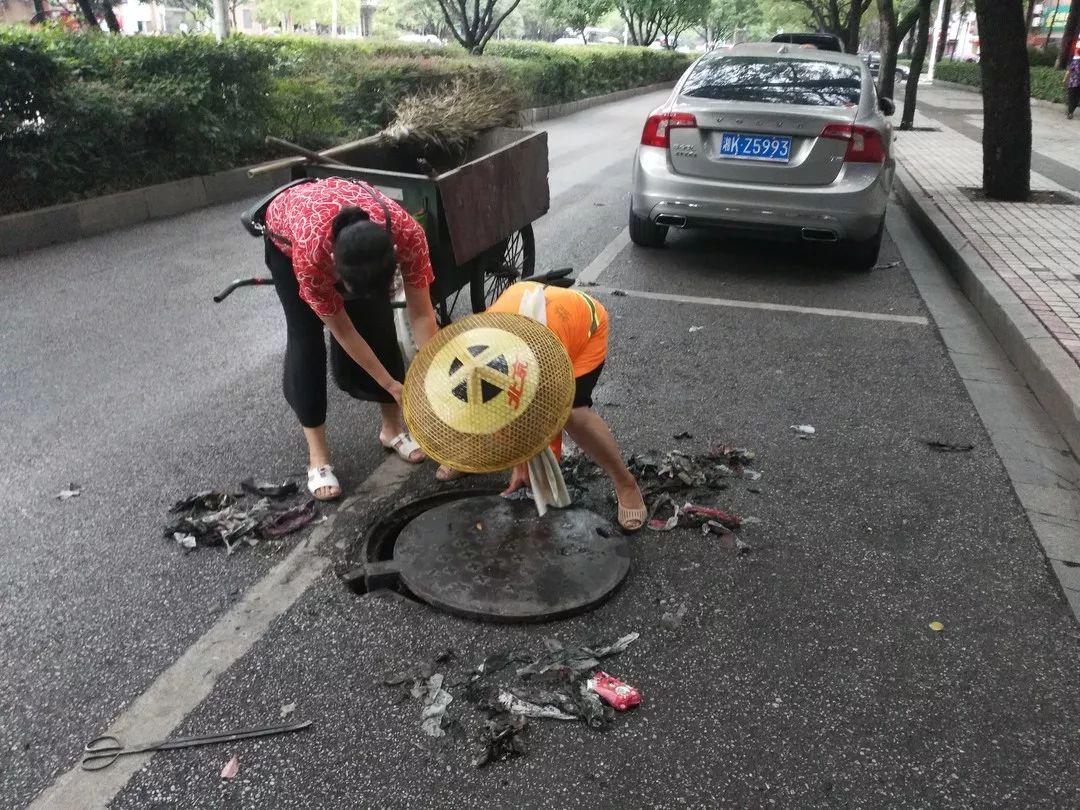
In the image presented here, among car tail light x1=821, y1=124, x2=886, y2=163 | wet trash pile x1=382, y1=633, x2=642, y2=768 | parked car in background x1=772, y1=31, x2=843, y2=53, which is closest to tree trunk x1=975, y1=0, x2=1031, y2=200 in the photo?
car tail light x1=821, y1=124, x2=886, y2=163

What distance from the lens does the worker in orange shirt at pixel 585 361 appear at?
2.96 metres

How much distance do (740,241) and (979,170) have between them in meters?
5.61

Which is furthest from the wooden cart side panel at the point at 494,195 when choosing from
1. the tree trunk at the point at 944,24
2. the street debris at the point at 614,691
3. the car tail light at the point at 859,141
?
the tree trunk at the point at 944,24

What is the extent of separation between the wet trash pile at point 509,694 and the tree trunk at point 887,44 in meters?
18.6

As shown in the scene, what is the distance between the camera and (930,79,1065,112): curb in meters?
24.7

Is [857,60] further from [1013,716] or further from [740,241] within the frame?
[1013,716]

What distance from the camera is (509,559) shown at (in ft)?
10.6

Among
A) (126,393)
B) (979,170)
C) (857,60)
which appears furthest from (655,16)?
(126,393)

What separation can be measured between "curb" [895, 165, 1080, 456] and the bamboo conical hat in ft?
9.82

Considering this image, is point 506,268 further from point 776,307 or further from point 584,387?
point 584,387

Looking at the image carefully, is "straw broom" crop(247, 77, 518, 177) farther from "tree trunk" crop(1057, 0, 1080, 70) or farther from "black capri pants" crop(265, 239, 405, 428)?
"tree trunk" crop(1057, 0, 1080, 70)

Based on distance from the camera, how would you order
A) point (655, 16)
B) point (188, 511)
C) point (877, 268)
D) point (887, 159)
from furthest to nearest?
point (655, 16), point (877, 268), point (887, 159), point (188, 511)

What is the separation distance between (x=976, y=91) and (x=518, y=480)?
123 ft

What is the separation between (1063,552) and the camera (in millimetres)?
3400
